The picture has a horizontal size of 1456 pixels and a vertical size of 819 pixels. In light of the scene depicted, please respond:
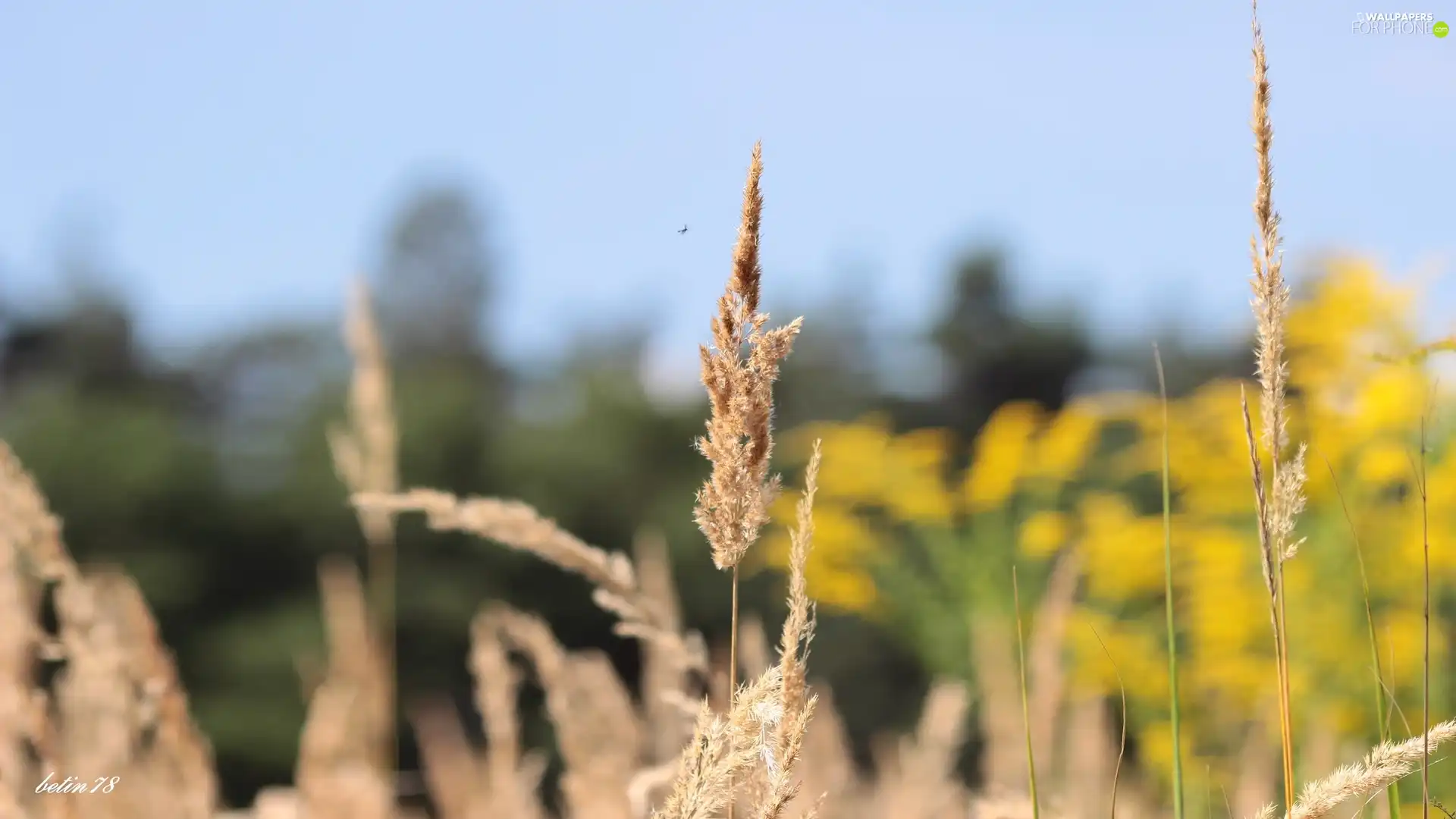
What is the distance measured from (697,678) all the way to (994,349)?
21.5m

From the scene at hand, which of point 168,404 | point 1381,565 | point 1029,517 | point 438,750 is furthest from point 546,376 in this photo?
point 438,750

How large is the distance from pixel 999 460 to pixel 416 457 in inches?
552

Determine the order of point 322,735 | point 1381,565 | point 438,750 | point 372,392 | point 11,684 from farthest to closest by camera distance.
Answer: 1. point 1381,565
2. point 438,750
3. point 372,392
4. point 322,735
5. point 11,684

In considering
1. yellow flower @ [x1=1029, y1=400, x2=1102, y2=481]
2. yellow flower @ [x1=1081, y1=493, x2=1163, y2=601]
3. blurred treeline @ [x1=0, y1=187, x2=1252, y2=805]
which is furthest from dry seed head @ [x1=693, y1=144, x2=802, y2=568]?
blurred treeline @ [x1=0, y1=187, x2=1252, y2=805]

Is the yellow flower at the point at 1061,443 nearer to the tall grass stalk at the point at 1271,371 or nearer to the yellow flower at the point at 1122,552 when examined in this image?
the yellow flower at the point at 1122,552

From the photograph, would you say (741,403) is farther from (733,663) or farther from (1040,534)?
(1040,534)

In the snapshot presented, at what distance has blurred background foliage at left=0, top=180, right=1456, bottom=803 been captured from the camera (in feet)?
15.9

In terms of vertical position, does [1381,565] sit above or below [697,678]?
below

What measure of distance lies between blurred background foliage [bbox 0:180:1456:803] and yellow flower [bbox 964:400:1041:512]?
2 centimetres

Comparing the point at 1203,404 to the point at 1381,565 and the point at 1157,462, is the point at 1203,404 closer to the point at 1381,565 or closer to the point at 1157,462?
the point at 1157,462

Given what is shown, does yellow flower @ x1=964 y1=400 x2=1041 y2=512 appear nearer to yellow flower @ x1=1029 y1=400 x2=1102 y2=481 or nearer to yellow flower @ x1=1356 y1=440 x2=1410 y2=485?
yellow flower @ x1=1029 y1=400 x2=1102 y2=481

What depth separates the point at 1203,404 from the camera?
5.51 metres

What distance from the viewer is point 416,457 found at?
1892 centimetres

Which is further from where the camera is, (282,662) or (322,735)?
(282,662)
